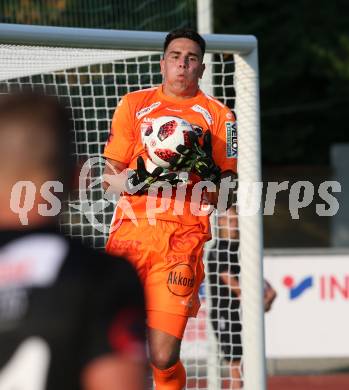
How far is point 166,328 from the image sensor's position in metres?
5.63

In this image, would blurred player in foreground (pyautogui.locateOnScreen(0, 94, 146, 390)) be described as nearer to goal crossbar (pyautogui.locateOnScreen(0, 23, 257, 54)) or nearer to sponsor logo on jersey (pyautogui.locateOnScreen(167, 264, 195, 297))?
sponsor logo on jersey (pyautogui.locateOnScreen(167, 264, 195, 297))

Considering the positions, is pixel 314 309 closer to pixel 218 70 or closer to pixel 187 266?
pixel 218 70

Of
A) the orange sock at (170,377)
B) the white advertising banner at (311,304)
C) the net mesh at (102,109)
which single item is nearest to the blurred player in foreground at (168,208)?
the orange sock at (170,377)

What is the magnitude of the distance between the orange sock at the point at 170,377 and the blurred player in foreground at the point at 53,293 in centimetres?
330

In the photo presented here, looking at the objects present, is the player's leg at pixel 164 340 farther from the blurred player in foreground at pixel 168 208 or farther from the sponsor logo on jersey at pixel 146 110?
the sponsor logo on jersey at pixel 146 110

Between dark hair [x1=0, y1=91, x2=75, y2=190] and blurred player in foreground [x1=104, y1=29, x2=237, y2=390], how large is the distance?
3.05m

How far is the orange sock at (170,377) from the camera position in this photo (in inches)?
224

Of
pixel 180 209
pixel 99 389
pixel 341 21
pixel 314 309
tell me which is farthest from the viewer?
pixel 341 21

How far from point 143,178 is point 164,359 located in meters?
0.88

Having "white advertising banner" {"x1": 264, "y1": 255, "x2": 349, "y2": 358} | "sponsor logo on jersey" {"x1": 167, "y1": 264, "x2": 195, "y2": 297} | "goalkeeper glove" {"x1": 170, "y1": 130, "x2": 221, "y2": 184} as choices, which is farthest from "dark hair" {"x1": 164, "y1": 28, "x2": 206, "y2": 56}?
"white advertising banner" {"x1": 264, "y1": 255, "x2": 349, "y2": 358}

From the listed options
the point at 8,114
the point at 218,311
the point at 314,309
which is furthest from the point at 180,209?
the point at 314,309

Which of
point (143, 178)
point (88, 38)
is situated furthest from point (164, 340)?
point (88, 38)

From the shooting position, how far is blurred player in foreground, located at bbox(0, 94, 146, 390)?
232cm

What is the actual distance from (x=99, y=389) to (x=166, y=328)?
3.37m
